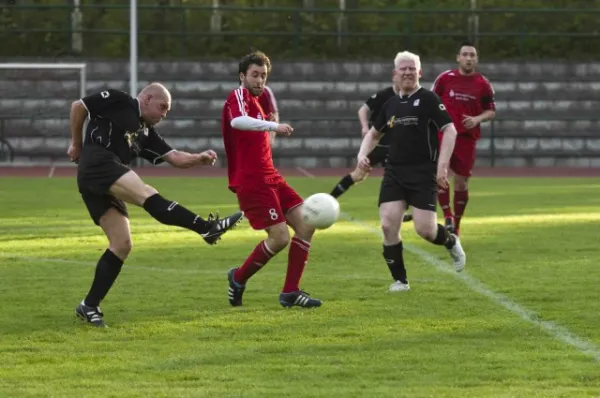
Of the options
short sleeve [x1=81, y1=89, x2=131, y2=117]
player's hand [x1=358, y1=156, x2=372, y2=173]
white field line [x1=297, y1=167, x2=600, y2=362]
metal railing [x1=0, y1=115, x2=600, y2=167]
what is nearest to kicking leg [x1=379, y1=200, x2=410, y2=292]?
player's hand [x1=358, y1=156, x2=372, y2=173]

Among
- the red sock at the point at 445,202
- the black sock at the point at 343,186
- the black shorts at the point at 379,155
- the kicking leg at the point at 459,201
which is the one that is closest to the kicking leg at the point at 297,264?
the red sock at the point at 445,202

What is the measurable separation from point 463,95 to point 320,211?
6100 millimetres

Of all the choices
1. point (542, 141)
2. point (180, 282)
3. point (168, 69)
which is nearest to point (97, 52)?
point (168, 69)

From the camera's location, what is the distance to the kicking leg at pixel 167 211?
30.9ft

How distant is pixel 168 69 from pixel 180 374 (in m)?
27.2

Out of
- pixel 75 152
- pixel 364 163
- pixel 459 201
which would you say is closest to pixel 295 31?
pixel 459 201

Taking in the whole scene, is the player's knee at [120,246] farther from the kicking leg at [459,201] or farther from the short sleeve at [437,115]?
the kicking leg at [459,201]

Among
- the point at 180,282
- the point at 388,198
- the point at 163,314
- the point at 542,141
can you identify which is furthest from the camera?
the point at 542,141

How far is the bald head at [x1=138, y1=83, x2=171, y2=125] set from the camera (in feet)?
32.1

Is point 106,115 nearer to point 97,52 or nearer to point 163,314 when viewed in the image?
point 163,314

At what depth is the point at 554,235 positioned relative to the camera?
1662 centimetres

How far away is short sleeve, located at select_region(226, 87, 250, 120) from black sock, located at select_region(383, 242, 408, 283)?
1.91 m

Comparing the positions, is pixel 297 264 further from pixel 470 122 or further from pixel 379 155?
pixel 379 155

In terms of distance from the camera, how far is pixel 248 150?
35.0 ft
